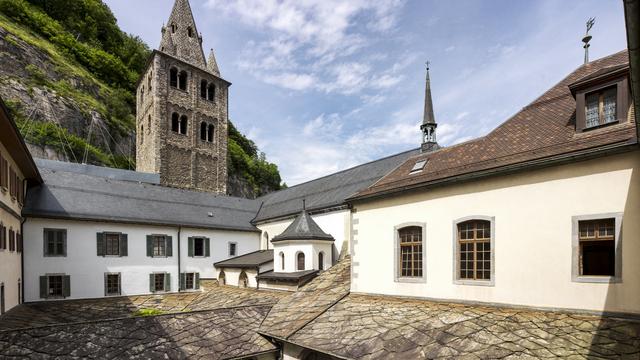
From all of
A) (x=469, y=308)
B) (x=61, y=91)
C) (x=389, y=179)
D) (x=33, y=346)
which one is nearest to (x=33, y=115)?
(x=61, y=91)

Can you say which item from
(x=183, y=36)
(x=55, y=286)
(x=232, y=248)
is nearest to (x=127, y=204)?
(x=55, y=286)

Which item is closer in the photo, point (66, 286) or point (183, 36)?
point (66, 286)

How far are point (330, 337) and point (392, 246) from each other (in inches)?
169

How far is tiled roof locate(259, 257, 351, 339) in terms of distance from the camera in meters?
13.7

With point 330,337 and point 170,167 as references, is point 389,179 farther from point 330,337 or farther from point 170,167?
point 170,167

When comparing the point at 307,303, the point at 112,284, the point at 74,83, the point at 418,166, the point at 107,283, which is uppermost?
the point at 74,83

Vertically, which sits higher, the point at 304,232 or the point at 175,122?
the point at 175,122

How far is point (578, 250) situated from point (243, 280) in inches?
782

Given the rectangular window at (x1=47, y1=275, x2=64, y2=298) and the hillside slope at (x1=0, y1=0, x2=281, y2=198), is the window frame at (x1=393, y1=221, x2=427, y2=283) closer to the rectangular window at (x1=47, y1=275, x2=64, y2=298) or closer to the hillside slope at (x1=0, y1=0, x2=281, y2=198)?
the rectangular window at (x1=47, y1=275, x2=64, y2=298)

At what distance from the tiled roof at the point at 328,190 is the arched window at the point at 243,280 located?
5.42 m

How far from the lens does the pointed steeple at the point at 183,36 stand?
39312 millimetres

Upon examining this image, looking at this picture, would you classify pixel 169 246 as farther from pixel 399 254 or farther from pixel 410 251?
pixel 410 251

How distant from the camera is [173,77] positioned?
127ft

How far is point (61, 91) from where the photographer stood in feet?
128
